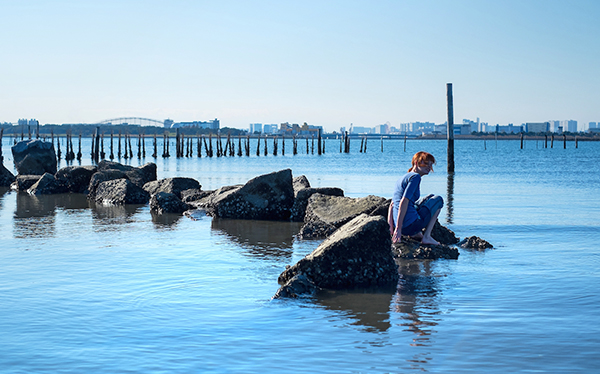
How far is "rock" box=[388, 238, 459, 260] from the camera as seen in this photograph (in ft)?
28.1

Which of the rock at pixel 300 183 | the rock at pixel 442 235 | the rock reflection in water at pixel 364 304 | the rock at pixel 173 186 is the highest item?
the rock at pixel 300 183

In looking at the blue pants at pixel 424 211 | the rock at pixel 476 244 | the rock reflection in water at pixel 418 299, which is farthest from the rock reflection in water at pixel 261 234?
the rock at pixel 476 244

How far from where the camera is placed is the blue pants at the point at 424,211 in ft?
27.8

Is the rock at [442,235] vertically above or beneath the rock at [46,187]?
beneath

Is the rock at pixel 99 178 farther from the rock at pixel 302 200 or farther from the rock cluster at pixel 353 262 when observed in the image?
the rock cluster at pixel 353 262

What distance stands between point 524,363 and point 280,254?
5042 millimetres

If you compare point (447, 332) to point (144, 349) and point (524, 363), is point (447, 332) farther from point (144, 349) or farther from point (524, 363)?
point (144, 349)

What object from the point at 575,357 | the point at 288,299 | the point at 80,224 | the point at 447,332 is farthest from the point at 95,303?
the point at 80,224

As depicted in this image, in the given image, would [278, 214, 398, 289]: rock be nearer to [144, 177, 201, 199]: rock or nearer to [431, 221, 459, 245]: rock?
[431, 221, 459, 245]: rock

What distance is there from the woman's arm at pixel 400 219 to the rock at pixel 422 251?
23 cm

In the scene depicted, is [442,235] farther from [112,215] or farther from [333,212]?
[112,215]

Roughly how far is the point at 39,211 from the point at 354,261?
10683 mm

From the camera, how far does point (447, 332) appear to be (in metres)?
5.32

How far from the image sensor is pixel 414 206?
845cm
